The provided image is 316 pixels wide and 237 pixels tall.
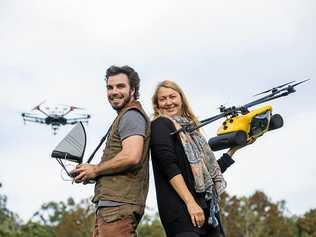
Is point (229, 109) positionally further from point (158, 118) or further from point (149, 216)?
point (149, 216)

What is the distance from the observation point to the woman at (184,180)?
4676 mm

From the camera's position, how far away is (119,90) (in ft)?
15.6

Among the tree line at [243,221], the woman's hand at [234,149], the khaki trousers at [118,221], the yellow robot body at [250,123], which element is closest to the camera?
the khaki trousers at [118,221]

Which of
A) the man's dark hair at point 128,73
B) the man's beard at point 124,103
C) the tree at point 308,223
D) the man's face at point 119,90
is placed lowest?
the man's beard at point 124,103

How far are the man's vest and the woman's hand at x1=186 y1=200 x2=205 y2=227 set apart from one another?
30 centimetres

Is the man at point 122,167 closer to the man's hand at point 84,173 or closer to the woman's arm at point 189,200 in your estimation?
the man's hand at point 84,173

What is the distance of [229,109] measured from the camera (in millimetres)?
5105

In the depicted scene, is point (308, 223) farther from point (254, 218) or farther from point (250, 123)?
point (250, 123)

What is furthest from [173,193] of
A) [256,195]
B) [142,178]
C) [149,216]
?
[256,195]

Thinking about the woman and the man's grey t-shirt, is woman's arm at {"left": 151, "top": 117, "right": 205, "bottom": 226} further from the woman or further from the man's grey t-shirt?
the man's grey t-shirt

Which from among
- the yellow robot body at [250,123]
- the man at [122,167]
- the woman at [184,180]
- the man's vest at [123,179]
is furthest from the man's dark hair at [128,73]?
the yellow robot body at [250,123]

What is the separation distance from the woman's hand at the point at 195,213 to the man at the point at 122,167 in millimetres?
306

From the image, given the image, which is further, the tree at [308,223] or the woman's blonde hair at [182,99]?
the tree at [308,223]

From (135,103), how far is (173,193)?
2.15 ft
